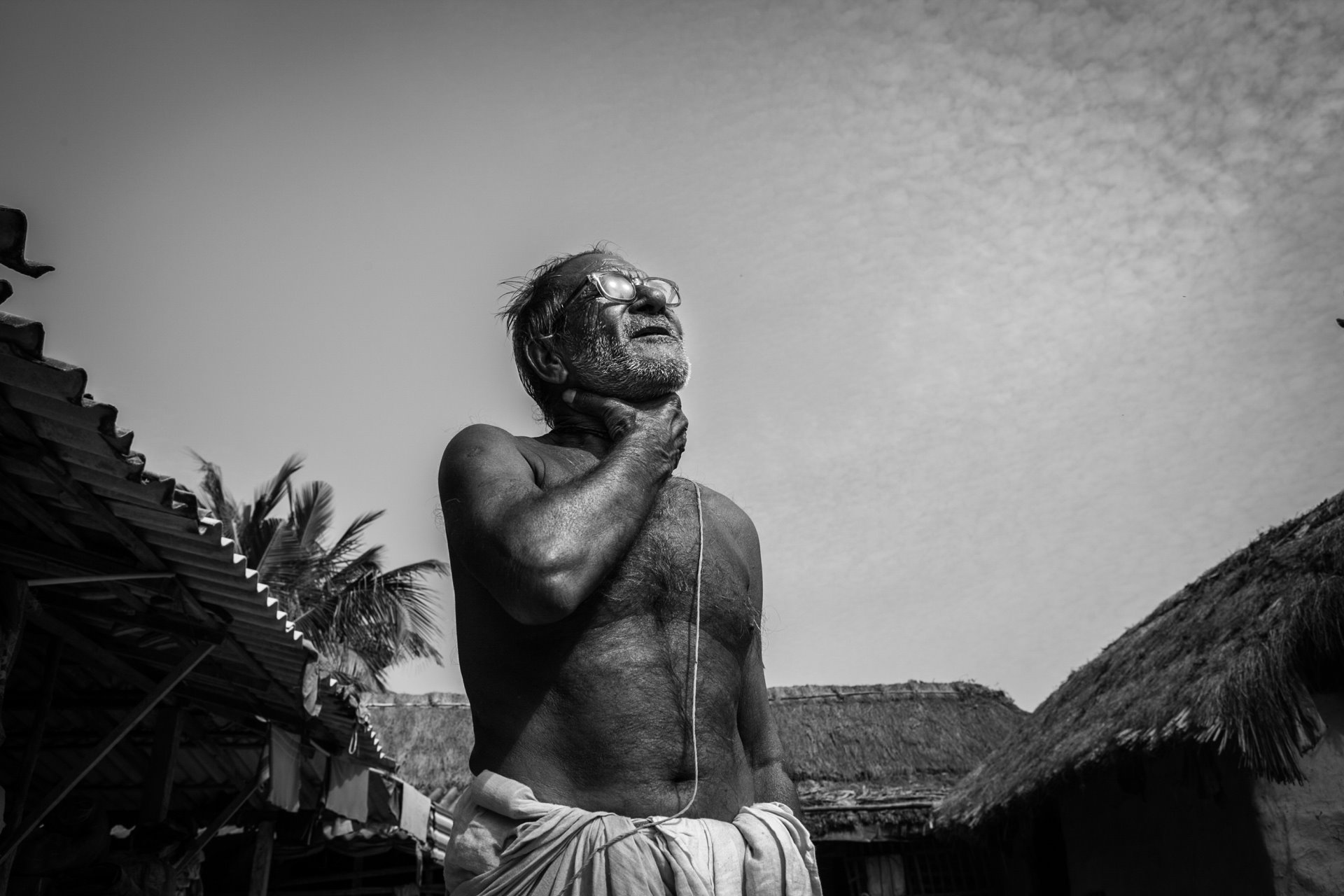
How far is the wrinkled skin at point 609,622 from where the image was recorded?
5.66 ft

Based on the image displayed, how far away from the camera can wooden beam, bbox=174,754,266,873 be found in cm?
669

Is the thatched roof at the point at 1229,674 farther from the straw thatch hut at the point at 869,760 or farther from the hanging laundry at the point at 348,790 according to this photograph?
the hanging laundry at the point at 348,790

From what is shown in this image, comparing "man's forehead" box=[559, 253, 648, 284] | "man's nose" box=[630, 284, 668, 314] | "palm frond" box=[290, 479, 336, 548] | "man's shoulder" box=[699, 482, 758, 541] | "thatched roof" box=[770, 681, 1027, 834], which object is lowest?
→ "man's shoulder" box=[699, 482, 758, 541]

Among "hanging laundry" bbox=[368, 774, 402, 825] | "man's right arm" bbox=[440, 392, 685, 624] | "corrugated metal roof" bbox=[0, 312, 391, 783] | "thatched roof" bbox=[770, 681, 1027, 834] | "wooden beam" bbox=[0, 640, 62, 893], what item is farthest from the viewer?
"thatched roof" bbox=[770, 681, 1027, 834]

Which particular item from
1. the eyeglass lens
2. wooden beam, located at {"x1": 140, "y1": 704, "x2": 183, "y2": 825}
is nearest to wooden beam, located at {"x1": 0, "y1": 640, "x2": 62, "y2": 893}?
wooden beam, located at {"x1": 140, "y1": 704, "x2": 183, "y2": 825}

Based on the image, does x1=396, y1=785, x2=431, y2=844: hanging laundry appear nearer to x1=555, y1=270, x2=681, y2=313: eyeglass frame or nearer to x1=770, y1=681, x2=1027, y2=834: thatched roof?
x1=770, y1=681, x2=1027, y2=834: thatched roof

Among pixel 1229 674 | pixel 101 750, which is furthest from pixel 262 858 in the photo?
pixel 1229 674

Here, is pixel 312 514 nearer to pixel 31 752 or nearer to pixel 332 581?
pixel 332 581

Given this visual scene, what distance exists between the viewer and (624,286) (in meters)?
2.29

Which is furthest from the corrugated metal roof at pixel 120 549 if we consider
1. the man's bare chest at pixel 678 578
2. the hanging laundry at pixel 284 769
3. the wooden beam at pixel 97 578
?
the man's bare chest at pixel 678 578

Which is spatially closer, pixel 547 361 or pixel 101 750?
pixel 547 361

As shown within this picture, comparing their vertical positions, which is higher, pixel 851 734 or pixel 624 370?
pixel 851 734

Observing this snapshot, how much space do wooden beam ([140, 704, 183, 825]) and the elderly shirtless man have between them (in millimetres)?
5178

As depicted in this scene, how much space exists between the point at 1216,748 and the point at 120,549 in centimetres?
680
